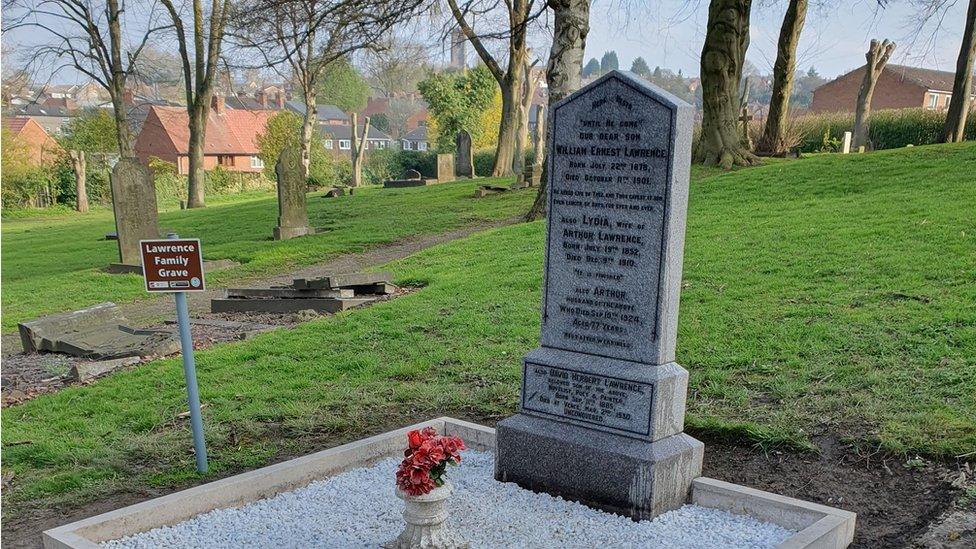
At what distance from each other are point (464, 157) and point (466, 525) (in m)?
31.8

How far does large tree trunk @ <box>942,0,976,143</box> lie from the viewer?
19234 millimetres

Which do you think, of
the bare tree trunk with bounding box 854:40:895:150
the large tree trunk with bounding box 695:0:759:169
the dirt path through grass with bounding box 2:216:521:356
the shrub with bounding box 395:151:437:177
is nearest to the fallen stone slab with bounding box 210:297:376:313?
the dirt path through grass with bounding box 2:216:521:356

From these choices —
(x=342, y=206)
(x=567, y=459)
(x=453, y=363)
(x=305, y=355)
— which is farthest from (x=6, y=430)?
(x=342, y=206)

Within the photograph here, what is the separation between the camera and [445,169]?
1330 inches

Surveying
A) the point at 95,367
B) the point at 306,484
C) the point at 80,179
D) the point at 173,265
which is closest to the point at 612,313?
the point at 306,484

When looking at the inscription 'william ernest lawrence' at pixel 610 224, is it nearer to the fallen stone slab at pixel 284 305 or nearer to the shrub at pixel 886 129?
the fallen stone slab at pixel 284 305

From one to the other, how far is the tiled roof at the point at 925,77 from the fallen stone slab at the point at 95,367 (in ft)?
190

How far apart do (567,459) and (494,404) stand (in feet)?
5.50

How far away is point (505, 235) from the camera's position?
47.9 feet

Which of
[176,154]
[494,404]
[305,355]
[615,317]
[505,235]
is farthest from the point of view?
[176,154]

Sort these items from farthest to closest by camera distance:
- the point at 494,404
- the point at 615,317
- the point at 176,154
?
1. the point at 176,154
2. the point at 494,404
3. the point at 615,317

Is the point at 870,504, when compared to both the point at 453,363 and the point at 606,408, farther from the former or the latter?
the point at 453,363

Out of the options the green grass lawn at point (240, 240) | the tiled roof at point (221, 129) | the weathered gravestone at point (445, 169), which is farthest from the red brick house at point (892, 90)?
the tiled roof at point (221, 129)

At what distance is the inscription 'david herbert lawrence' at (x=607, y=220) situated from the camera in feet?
14.9
